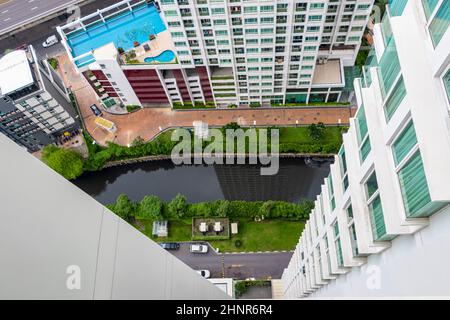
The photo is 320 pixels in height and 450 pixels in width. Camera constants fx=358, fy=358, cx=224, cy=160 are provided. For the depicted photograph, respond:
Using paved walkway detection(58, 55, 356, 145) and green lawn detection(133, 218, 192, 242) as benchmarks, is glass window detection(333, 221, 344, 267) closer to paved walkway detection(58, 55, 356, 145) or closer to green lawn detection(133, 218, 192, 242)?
green lawn detection(133, 218, 192, 242)

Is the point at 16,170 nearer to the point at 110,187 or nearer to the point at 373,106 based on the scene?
the point at 373,106

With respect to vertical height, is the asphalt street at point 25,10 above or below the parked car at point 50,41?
above

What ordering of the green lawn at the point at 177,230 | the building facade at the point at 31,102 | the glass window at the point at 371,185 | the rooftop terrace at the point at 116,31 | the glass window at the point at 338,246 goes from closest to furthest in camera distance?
the glass window at the point at 371,185 < the glass window at the point at 338,246 < the building facade at the point at 31,102 < the green lawn at the point at 177,230 < the rooftop terrace at the point at 116,31

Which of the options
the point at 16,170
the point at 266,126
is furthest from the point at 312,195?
the point at 16,170

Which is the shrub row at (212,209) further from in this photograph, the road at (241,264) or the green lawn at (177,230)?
the road at (241,264)

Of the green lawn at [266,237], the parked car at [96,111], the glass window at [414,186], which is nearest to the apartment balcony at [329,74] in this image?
the green lawn at [266,237]

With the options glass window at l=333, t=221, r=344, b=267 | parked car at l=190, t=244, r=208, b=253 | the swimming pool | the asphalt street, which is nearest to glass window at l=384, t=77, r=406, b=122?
glass window at l=333, t=221, r=344, b=267
